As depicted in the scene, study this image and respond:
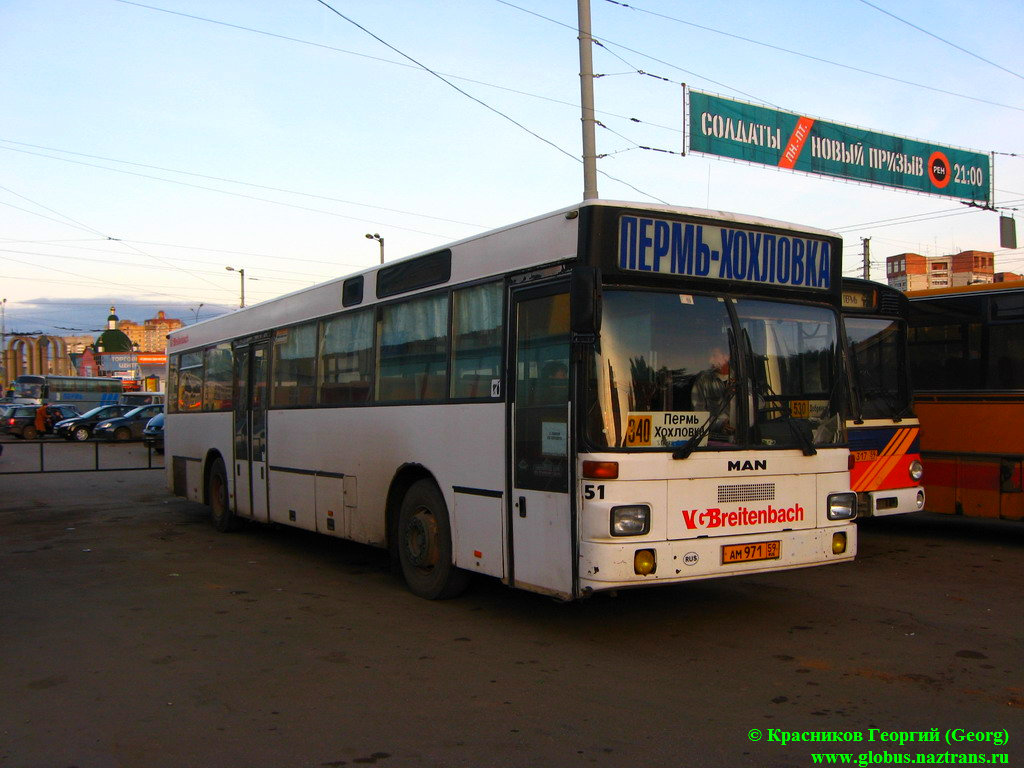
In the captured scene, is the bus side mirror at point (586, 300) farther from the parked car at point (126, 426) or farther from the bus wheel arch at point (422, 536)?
the parked car at point (126, 426)

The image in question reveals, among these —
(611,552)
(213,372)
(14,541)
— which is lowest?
(14,541)

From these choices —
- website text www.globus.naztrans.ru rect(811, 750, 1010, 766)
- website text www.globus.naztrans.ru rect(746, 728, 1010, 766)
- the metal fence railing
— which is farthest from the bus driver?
the metal fence railing

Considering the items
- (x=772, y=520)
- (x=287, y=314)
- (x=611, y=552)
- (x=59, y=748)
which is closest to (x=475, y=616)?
(x=611, y=552)

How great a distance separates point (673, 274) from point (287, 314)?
6167 millimetres

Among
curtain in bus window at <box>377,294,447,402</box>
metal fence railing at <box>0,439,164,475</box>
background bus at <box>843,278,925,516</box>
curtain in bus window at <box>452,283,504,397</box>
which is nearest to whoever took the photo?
curtain in bus window at <box>452,283,504,397</box>

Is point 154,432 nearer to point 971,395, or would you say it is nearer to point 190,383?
point 190,383

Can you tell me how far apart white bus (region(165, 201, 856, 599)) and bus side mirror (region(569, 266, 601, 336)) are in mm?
14

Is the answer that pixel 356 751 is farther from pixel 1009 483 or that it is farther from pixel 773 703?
pixel 1009 483

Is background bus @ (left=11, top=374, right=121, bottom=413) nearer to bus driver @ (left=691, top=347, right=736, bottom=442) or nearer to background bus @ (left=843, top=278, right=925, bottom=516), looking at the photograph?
background bus @ (left=843, top=278, right=925, bottom=516)

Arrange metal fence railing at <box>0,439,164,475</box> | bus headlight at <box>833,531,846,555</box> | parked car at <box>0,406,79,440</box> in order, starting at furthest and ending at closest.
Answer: parked car at <box>0,406,79,440</box> < metal fence railing at <box>0,439,164,475</box> < bus headlight at <box>833,531,846,555</box>

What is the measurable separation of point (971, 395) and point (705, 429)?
6315 millimetres

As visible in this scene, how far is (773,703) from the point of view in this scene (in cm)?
540

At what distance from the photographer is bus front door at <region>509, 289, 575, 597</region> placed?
655 centimetres

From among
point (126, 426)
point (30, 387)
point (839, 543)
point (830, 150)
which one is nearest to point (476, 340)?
point (839, 543)
